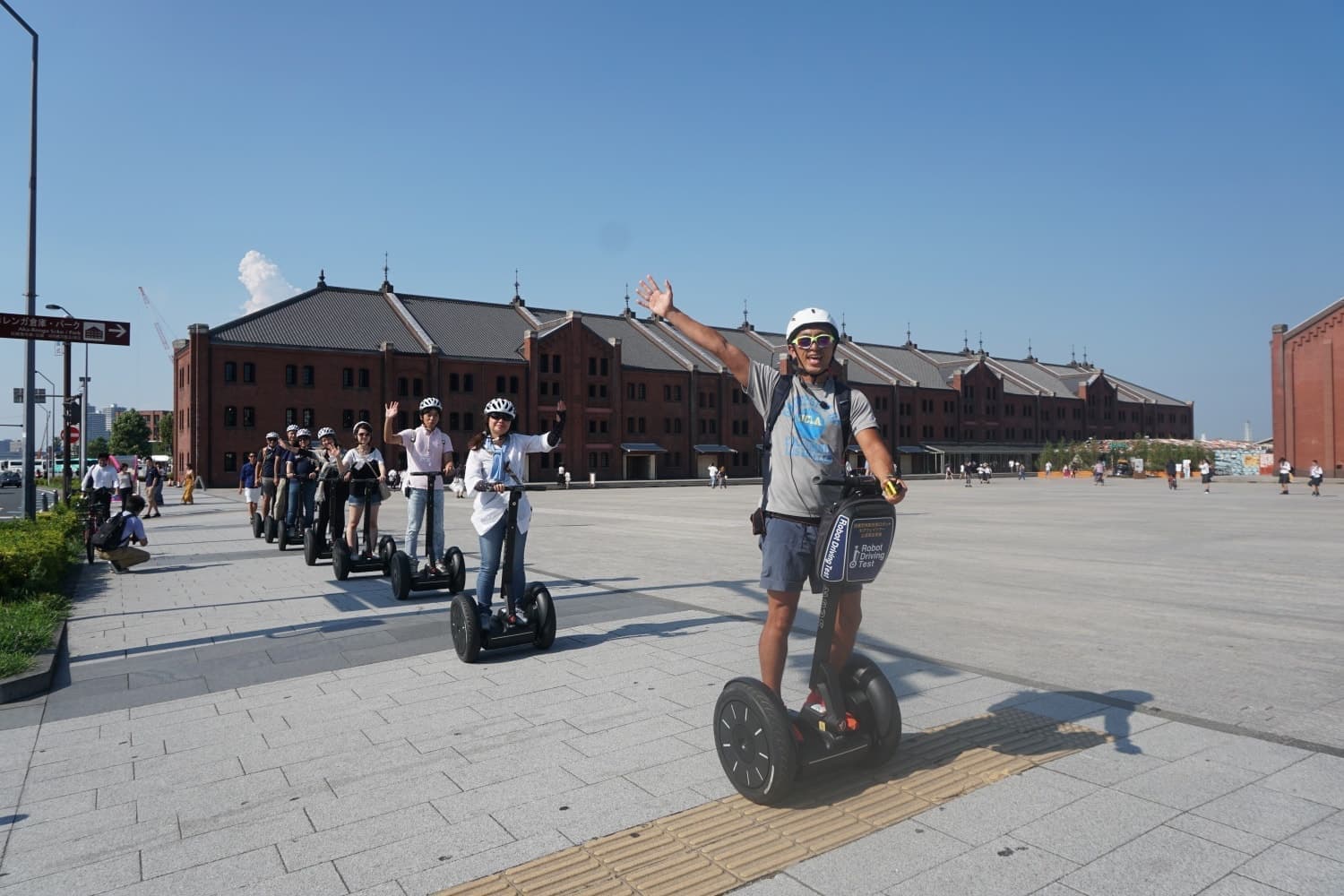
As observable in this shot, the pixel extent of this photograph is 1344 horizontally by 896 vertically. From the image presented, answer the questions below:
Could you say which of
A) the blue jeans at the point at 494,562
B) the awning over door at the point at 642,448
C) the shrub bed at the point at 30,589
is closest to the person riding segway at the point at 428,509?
the blue jeans at the point at 494,562

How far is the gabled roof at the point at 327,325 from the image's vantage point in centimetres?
5356

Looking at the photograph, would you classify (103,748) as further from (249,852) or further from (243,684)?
(249,852)

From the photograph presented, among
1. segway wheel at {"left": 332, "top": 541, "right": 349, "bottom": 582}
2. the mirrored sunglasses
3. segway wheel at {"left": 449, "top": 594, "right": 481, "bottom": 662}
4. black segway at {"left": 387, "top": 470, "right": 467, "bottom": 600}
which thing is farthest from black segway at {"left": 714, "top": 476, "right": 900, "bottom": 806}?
segway wheel at {"left": 332, "top": 541, "right": 349, "bottom": 582}

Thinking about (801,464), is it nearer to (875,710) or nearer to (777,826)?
(875,710)

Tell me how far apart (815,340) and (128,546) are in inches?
508

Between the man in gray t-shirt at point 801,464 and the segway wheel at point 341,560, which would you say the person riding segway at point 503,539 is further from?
the segway wheel at point 341,560

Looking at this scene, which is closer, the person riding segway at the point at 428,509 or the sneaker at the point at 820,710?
the sneaker at the point at 820,710

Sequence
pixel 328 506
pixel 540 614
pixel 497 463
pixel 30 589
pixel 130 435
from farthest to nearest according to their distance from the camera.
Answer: pixel 130 435 → pixel 328 506 → pixel 30 589 → pixel 540 614 → pixel 497 463

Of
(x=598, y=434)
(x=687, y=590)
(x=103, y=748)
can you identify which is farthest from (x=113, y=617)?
(x=598, y=434)

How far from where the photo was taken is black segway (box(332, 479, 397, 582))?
10.6 metres

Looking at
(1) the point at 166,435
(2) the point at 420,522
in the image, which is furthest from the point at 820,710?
(1) the point at 166,435

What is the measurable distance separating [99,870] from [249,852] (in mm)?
546

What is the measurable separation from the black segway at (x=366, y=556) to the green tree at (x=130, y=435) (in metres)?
107

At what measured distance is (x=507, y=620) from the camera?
654cm
